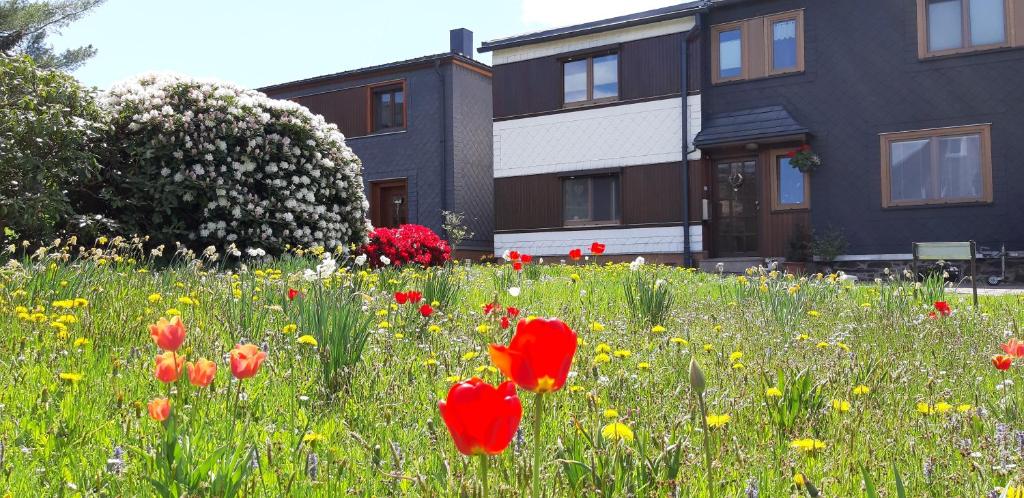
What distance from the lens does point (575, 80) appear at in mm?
18844

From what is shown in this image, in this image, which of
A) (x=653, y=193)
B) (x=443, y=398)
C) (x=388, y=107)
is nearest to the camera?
(x=443, y=398)

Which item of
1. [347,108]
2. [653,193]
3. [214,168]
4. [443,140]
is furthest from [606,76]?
[214,168]

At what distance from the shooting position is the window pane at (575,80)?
18719 mm

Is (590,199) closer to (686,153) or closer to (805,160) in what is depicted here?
(686,153)

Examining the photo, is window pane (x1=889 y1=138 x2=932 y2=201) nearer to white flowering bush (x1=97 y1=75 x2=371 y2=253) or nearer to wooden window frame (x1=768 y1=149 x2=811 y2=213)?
wooden window frame (x1=768 y1=149 x2=811 y2=213)

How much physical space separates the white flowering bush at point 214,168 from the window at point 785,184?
1014cm

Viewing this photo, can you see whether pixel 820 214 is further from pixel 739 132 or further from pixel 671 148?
pixel 671 148

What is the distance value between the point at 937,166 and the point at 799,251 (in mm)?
3184

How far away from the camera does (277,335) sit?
13.4 ft

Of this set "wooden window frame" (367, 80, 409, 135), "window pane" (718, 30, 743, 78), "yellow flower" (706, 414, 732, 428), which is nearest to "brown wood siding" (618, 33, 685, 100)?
"window pane" (718, 30, 743, 78)

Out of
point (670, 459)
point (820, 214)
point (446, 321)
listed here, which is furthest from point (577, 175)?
point (670, 459)

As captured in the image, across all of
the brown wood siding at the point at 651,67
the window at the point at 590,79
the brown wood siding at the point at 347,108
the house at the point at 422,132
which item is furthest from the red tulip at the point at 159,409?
the brown wood siding at the point at 347,108

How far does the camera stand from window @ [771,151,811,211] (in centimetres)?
1603

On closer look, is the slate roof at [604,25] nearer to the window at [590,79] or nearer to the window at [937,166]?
the window at [590,79]
